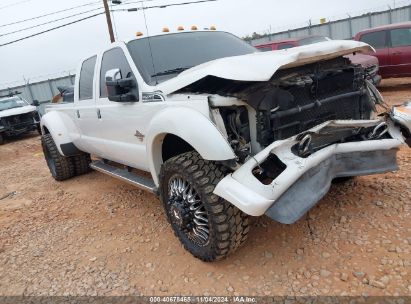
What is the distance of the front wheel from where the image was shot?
8.87 feet

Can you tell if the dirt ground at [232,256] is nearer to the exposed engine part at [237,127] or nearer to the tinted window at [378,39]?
the exposed engine part at [237,127]

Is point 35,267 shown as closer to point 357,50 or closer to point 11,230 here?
point 11,230

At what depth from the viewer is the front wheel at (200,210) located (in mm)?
2703

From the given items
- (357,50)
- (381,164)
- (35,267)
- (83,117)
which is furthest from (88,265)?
(357,50)

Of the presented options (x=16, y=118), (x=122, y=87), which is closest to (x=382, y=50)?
(x=122, y=87)

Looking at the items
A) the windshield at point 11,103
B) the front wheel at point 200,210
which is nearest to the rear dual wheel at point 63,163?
the front wheel at point 200,210

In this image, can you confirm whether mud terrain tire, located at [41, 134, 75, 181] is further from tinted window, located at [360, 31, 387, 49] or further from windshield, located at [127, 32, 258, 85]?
tinted window, located at [360, 31, 387, 49]

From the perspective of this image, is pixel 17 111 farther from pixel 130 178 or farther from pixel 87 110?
pixel 130 178

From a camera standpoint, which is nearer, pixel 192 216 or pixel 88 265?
pixel 192 216

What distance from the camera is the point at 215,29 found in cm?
456

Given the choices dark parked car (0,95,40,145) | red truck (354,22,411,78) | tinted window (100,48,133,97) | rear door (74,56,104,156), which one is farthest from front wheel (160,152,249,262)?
dark parked car (0,95,40,145)

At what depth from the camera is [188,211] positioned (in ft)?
9.71

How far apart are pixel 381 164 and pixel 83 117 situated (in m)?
3.58

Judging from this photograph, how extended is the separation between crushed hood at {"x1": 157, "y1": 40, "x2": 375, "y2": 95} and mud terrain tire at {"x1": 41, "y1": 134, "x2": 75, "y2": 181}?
356cm
